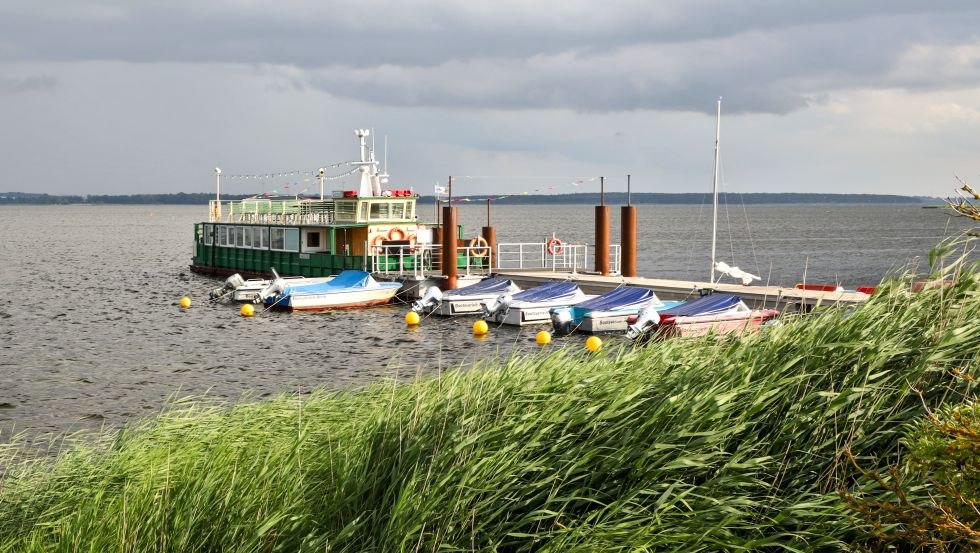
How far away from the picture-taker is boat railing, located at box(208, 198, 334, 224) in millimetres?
42469

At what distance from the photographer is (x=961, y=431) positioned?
436 centimetres

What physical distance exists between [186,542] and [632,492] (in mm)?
2952

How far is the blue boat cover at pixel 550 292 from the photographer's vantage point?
29.7 m

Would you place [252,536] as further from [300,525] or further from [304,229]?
[304,229]

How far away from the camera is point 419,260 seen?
127 feet

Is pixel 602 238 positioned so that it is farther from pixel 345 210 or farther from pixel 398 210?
pixel 345 210

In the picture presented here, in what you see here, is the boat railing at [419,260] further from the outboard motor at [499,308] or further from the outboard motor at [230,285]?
the outboard motor at [499,308]

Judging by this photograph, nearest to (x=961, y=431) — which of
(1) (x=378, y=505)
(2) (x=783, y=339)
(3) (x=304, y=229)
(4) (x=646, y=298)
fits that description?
(2) (x=783, y=339)

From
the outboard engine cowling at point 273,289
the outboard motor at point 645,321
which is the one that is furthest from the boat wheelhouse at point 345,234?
the outboard motor at point 645,321

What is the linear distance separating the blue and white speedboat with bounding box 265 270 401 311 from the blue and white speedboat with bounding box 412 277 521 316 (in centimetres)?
331

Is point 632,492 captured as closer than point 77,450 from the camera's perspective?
Yes

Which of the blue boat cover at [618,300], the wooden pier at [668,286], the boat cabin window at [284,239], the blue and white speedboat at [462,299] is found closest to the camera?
the wooden pier at [668,286]

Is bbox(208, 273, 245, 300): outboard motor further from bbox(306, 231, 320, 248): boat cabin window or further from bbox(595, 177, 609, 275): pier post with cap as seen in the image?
bbox(595, 177, 609, 275): pier post with cap

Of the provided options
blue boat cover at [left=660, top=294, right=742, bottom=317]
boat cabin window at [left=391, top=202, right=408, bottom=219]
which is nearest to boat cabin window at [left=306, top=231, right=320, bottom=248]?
boat cabin window at [left=391, top=202, right=408, bottom=219]
